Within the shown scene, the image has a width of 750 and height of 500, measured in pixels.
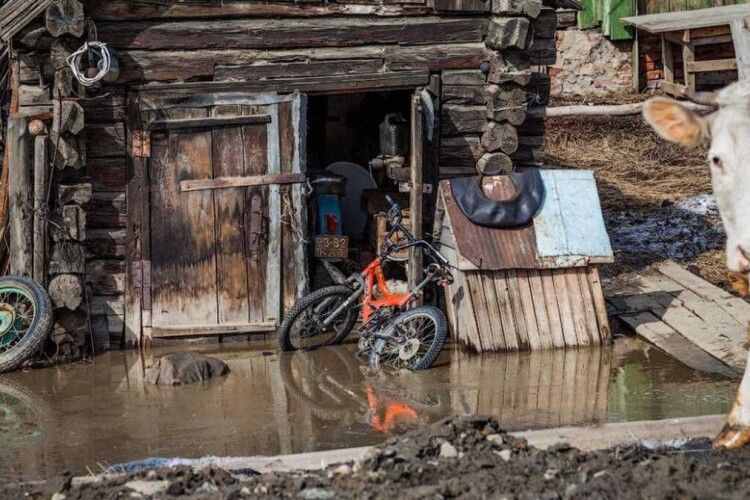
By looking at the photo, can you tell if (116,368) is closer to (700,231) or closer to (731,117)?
(731,117)

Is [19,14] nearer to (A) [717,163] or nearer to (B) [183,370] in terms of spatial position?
(B) [183,370]

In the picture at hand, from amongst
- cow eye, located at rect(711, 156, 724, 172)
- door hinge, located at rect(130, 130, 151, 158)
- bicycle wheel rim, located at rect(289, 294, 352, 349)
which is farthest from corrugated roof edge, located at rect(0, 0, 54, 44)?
cow eye, located at rect(711, 156, 724, 172)

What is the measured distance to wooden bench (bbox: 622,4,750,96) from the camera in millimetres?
18500

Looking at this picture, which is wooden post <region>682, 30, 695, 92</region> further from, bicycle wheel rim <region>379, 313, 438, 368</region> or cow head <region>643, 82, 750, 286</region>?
cow head <region>643, 82, 750, 286</region>

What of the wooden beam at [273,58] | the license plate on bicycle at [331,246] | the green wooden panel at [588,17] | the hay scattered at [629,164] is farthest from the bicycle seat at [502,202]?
the green wooden panel at [588,17]

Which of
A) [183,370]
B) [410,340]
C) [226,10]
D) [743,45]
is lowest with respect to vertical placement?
[183,370]

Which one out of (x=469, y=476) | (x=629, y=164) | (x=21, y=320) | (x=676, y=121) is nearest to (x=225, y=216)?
(x=21, y=320)

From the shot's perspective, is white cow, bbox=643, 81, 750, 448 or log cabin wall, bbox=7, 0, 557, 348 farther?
log cabin wall, bbox=7, 0, 557, 348

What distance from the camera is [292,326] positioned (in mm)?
10977

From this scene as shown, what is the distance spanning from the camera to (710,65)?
18.6 m

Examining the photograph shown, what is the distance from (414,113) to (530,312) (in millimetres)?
2107

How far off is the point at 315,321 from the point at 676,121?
4.75 metres

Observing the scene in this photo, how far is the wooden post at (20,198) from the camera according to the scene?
35.8ft

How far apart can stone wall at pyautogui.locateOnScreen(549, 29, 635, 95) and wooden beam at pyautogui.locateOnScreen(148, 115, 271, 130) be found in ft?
32.1
